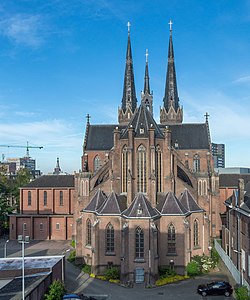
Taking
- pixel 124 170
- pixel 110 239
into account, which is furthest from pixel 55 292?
pixel 124 170

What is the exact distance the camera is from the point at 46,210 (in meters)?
65.0

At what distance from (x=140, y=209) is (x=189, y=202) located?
26.7 feet

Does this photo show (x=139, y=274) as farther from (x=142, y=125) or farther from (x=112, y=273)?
(x=142, y=125)

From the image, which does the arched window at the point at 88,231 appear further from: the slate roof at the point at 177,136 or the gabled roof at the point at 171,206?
the slate roof at the point at 177,136

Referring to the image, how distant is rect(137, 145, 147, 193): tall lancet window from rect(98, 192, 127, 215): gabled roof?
2687mm

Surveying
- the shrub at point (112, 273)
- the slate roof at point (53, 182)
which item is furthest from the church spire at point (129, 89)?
the shrub at point (112, 273)

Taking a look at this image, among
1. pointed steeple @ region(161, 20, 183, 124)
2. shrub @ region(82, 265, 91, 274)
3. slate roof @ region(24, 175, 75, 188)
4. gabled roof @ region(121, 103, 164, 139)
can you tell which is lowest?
shrub @ region(82, 265, 91, 274)

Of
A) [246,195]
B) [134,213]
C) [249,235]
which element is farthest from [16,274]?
[246,195]

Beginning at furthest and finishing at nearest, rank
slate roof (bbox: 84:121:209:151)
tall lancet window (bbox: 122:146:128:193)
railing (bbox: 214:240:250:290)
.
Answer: slate roof (bbox: 84:121:209:151) < tall lancet window (bbox: 122:146:128:193) < railing (bbox: 214:240:250:290)

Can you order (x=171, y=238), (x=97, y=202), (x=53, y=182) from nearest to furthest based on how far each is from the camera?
(x=171, y=238) < (x=97, y=202) < (x=53, y=182)

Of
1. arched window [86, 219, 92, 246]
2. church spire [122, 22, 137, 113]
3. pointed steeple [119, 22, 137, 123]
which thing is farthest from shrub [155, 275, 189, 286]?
church spire [122, 22, 137, 113]

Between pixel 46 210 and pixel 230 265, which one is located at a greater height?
pixel 46 210

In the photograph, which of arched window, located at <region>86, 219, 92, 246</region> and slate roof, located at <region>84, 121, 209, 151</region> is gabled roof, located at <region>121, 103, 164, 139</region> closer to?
arched window, located at <region>86, 219, 92, 246</region>

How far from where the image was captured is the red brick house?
6128 cm
